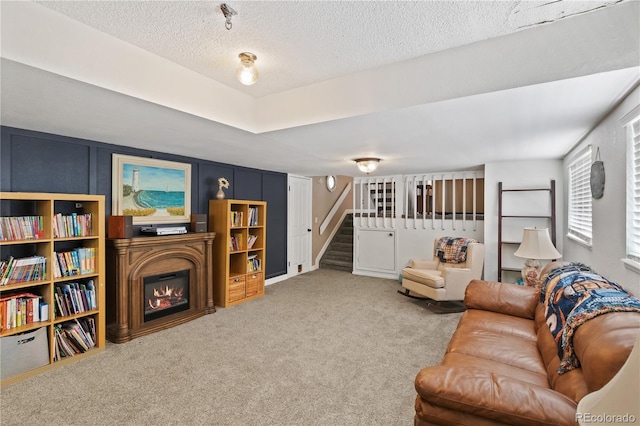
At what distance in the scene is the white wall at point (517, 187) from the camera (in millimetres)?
4523

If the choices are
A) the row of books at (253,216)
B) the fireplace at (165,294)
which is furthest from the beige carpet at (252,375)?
the row of books at (253,216)

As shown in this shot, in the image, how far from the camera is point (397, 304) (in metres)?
4.61

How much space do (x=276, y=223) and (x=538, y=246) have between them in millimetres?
4174

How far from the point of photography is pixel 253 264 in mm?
4961

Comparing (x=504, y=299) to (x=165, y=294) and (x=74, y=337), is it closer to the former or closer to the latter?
(x=165, y=294)

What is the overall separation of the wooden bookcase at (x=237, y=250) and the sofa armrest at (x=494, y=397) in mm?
3569

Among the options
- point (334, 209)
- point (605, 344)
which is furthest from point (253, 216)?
point (605, 344)

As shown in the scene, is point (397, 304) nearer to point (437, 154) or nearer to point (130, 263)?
point (437, 154)

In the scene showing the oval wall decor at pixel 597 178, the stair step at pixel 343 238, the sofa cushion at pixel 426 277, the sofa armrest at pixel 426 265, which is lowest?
the sofa cushion at pixel 426 277

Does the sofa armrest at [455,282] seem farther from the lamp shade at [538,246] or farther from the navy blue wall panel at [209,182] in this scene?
the navy blue wall panel at [209,182]

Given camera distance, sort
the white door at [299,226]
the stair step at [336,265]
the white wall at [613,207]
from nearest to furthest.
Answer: the white wall at [613,207], the white door at [299,226], the stair step at [336,265]

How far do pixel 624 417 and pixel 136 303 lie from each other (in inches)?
152

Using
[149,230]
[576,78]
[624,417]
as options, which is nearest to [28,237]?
[149,230]

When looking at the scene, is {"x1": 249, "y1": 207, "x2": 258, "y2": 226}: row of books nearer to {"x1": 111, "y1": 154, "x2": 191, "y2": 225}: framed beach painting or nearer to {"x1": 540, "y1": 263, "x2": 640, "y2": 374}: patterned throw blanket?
{"x1": 111, "y1": 154, "x2": 191, "y2": 225}: framed beach painting
